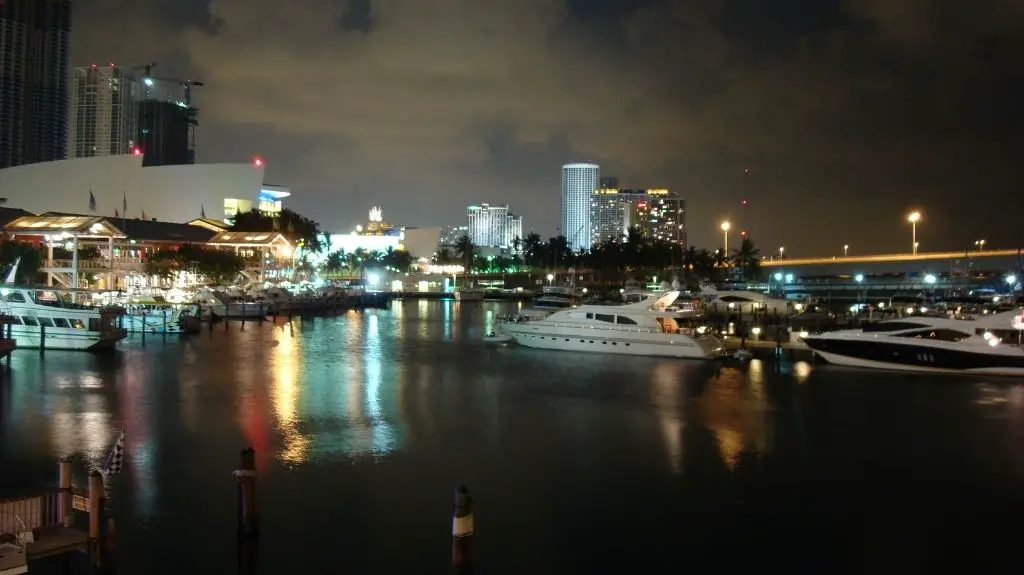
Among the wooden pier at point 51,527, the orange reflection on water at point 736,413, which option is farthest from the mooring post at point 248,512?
the orange reflection on water at point 736,413

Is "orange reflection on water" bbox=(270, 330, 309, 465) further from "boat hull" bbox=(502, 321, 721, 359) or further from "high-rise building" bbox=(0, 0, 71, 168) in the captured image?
"high-rise building" bbox=(0, 0, 71, 168)

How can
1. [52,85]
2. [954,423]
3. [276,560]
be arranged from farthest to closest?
[52,85] → [954,423] → [276,560]

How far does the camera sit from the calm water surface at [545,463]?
960 centimetres

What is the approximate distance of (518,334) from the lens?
32.0 m

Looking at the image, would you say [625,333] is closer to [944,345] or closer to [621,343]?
[621,343]

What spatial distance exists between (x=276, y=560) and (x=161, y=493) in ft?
10.4

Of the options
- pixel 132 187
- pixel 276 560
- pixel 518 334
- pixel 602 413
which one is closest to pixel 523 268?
pixel 132 187

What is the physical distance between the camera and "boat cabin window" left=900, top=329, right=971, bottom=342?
2436cm

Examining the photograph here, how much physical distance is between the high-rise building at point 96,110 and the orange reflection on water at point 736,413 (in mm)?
181890

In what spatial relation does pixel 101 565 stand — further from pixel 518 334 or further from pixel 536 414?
pixel 518 334

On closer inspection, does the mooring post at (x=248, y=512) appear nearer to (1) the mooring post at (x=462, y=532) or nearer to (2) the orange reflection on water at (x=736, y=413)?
(1) the mooring post at (x=462, y=532)

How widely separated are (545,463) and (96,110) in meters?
193

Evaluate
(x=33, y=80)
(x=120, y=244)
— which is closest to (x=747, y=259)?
(x=120, y=244)

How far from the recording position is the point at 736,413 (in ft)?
59.9
